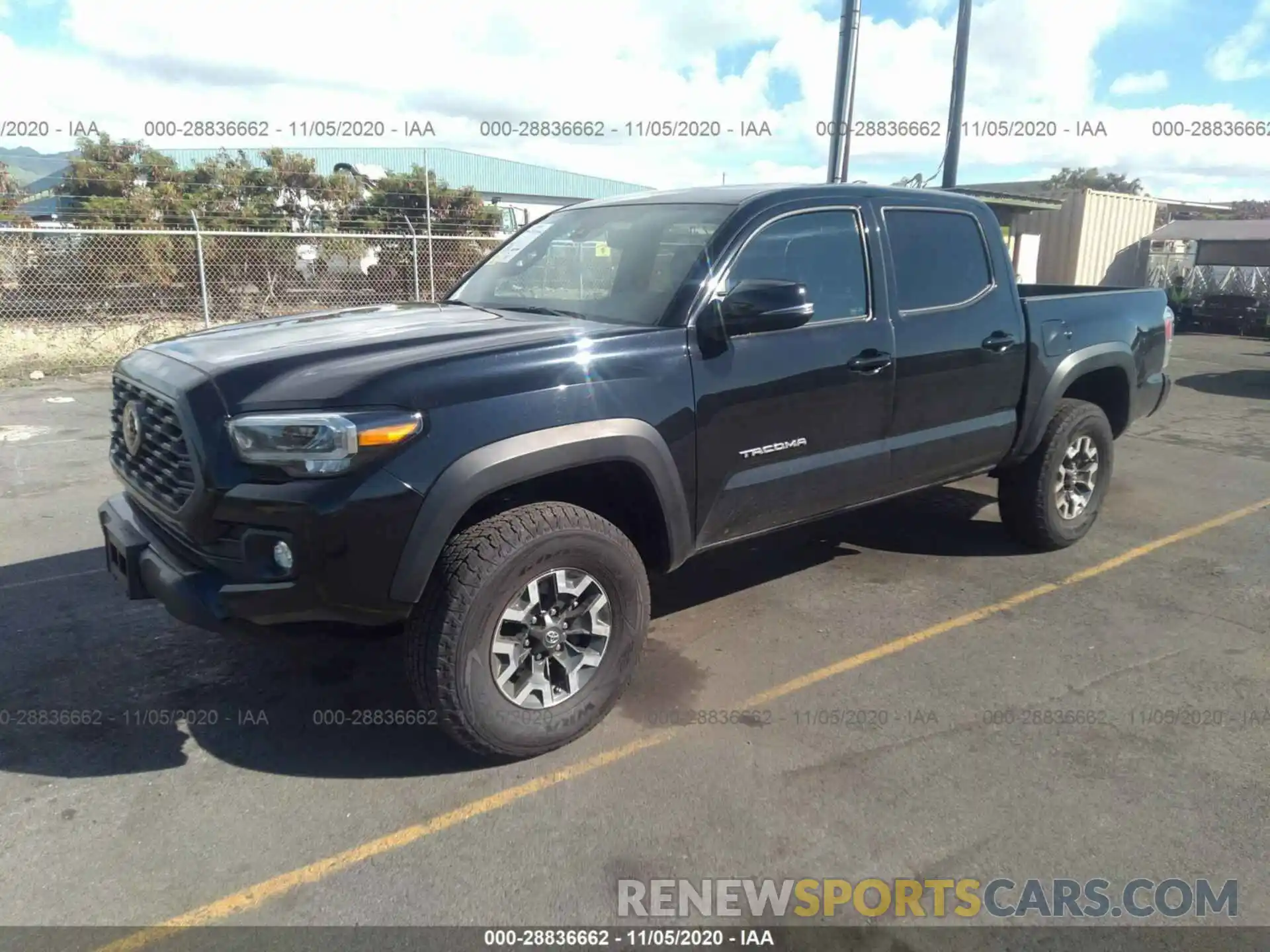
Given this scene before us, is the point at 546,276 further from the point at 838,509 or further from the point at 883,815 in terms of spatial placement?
the point at 883,815

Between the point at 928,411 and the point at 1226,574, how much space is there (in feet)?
7.11

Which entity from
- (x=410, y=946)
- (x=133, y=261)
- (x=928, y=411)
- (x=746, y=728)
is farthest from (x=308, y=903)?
(x=133, y=261)

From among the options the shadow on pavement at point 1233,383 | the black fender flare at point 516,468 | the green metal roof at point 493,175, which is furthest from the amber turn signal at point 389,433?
the green metal roof at point 493,175

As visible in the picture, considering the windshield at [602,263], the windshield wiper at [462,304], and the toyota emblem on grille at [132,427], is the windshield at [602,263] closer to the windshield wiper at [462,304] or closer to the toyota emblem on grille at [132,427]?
the windshield wiper at [462,304]

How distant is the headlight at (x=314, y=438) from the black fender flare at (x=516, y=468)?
0.74 ft

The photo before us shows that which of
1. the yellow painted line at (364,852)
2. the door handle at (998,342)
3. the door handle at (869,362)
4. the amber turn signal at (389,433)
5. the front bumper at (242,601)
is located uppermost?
the door handle at (998,342)

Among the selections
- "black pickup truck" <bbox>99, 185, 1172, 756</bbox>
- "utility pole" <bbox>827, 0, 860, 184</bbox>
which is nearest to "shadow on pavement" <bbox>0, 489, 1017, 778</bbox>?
"black pickup truck" <bbox>99, 185, 1172, 756</bbox>

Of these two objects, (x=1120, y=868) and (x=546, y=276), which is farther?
(x=546, y=276)

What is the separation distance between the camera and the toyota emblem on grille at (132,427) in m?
3.23

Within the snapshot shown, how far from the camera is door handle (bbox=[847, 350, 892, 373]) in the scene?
393 cm

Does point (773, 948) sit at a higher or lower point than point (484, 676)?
lower

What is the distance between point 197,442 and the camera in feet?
9.30

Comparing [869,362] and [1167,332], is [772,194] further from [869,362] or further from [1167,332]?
[1167,332]

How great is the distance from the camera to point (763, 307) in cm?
338
